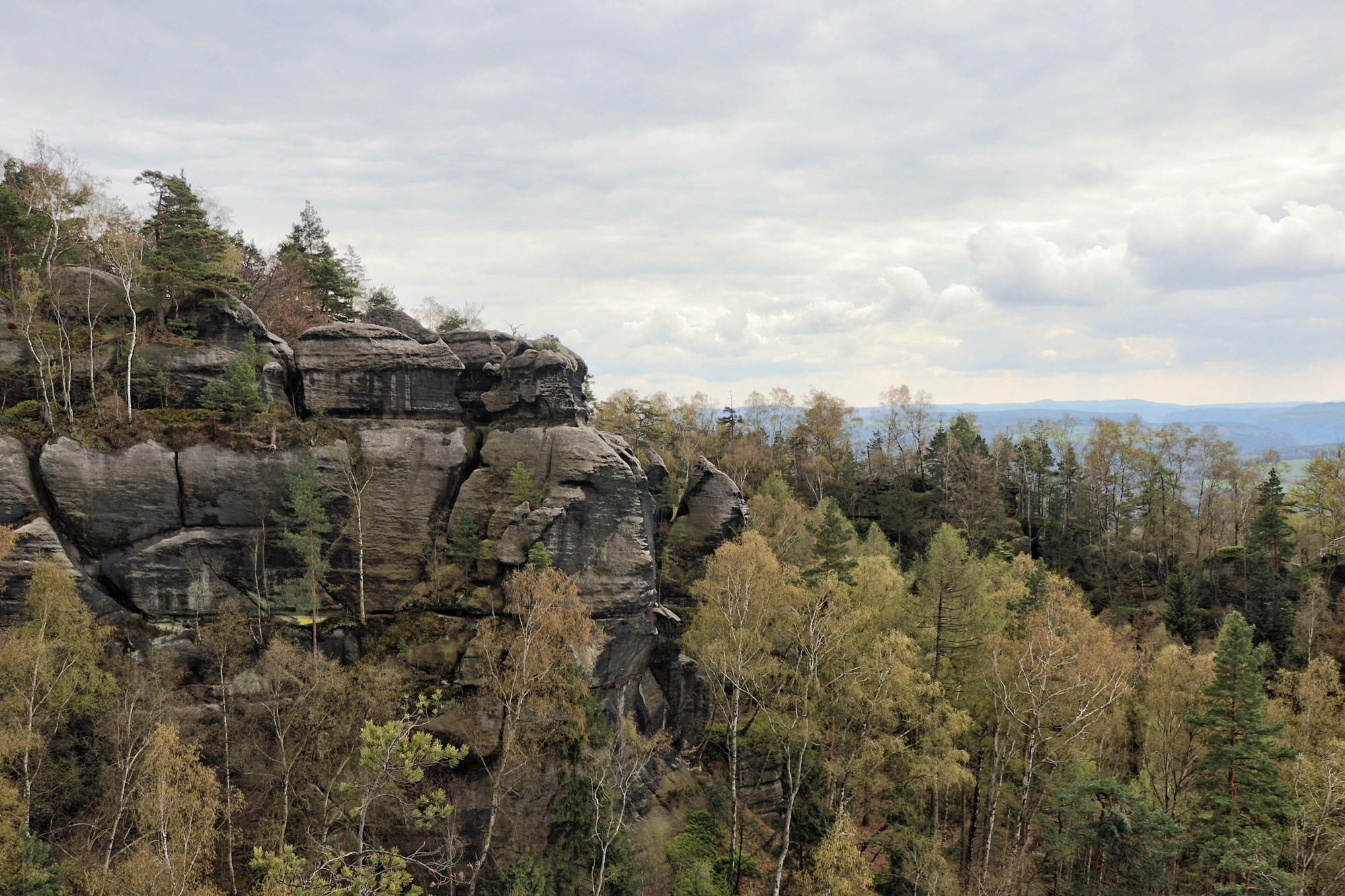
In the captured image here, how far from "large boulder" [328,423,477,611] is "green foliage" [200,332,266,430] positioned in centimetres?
528

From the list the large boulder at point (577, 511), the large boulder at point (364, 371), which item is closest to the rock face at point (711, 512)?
the large boulder at point (577, 511)

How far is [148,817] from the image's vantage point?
917 inches

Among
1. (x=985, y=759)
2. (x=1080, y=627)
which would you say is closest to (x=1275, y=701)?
(x=1080, y=627)

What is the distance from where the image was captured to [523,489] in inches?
1455

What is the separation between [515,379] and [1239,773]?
133 ft

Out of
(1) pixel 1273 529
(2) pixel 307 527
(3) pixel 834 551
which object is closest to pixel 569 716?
(3) pixel 834 551

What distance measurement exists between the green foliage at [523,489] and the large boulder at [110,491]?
17.1 meters

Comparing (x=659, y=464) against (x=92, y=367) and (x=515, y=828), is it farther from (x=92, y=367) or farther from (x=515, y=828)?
(x=92, y=367)

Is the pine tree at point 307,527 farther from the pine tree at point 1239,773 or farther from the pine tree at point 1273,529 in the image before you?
the pine tree at point 1273,529

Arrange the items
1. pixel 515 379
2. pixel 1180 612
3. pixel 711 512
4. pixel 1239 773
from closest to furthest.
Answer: pixel 1239 773 → pixel 515 379 → pixel 1180 612 → pixel 711 512

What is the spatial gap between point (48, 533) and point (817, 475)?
6178 centimetres

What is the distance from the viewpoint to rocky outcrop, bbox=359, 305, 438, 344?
43031 mm

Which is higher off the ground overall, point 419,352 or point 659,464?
point 419,352

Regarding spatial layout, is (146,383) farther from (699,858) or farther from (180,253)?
(699,858)
